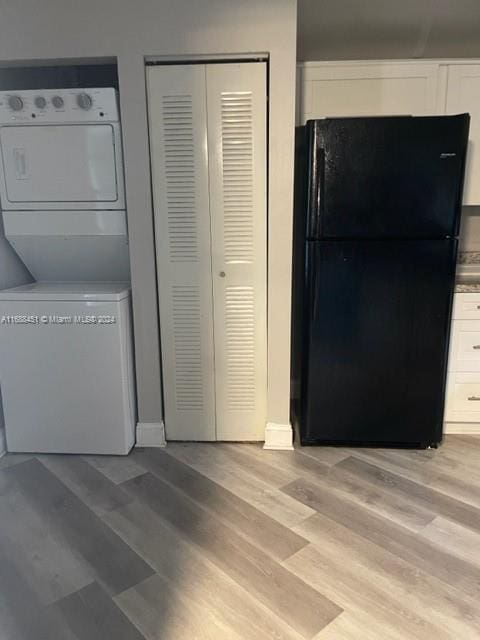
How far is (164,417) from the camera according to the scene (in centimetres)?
246

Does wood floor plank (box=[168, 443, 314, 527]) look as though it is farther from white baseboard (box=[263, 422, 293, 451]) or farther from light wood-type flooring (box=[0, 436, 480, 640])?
white baseboard (box=[263, 422, 293, 451])

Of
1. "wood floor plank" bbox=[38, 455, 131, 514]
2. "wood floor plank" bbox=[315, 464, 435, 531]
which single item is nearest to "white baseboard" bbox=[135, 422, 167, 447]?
"wood floor plank" bbox=[38, 455, 131, 514]

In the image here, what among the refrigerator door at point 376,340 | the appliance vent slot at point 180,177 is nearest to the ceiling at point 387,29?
the appliance vent slot at point 180,177

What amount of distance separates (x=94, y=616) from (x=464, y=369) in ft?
6.90

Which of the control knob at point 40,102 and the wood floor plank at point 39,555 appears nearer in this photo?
the wood floor plank at point 39,555

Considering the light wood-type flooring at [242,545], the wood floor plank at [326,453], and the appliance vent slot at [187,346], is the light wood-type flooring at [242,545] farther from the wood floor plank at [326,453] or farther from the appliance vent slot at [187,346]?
the appliance vent slot at [187,346]

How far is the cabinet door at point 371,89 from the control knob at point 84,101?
1.11 metres

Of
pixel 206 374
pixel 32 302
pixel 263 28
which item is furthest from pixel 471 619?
pixel 263 28

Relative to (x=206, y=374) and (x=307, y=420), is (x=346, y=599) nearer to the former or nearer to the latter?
(x=307, y=420)

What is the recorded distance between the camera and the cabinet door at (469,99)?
2389 millimetres

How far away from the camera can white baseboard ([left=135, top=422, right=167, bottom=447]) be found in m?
2.42

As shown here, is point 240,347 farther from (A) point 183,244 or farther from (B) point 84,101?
(B) point 84,101

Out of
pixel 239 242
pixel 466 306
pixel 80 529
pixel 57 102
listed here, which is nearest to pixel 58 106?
pixel 57 102

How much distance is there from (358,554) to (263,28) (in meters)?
2.22
